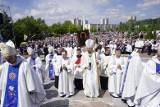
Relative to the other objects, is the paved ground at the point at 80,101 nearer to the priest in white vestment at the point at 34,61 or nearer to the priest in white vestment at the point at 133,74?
the priest in white vestment at the point at 133,74

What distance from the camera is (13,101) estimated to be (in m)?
4.97

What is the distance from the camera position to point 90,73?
8578 mm

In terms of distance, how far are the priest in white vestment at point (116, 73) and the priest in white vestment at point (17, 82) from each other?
4.09 meters

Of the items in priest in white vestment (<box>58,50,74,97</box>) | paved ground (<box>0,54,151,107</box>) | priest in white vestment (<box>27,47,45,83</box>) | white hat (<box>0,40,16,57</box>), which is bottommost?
paved ground (<box>0,54,151,107</box>)

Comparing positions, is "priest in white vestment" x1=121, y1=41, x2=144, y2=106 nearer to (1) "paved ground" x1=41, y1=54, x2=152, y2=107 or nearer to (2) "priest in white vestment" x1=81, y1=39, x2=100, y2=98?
(1) "paved ground" x1=41, y1=54, x2=152, y2=107

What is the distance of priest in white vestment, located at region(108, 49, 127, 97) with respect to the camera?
8.51 metres

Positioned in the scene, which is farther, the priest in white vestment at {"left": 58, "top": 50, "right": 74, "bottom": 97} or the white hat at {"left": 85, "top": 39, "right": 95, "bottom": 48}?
the priest in white vestment at {"left": 58, "top": 50, "right": 74, "bottom": 97}

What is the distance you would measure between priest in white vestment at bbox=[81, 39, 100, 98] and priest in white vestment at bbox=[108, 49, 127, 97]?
0.55 metres

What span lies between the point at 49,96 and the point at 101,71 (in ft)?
8.36

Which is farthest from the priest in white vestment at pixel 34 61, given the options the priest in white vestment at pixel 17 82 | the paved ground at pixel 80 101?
the priest in white vestment at pixel 17 82

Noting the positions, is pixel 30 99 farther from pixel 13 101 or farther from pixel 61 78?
pixel 61 78

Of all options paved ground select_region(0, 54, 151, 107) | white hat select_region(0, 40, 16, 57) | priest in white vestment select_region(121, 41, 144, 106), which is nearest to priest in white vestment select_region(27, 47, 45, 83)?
paved ground select_region(0, 54, 151, 107)

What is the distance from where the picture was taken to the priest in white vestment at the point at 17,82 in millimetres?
4828

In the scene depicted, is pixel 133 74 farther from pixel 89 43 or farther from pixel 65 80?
pixel 65 80
